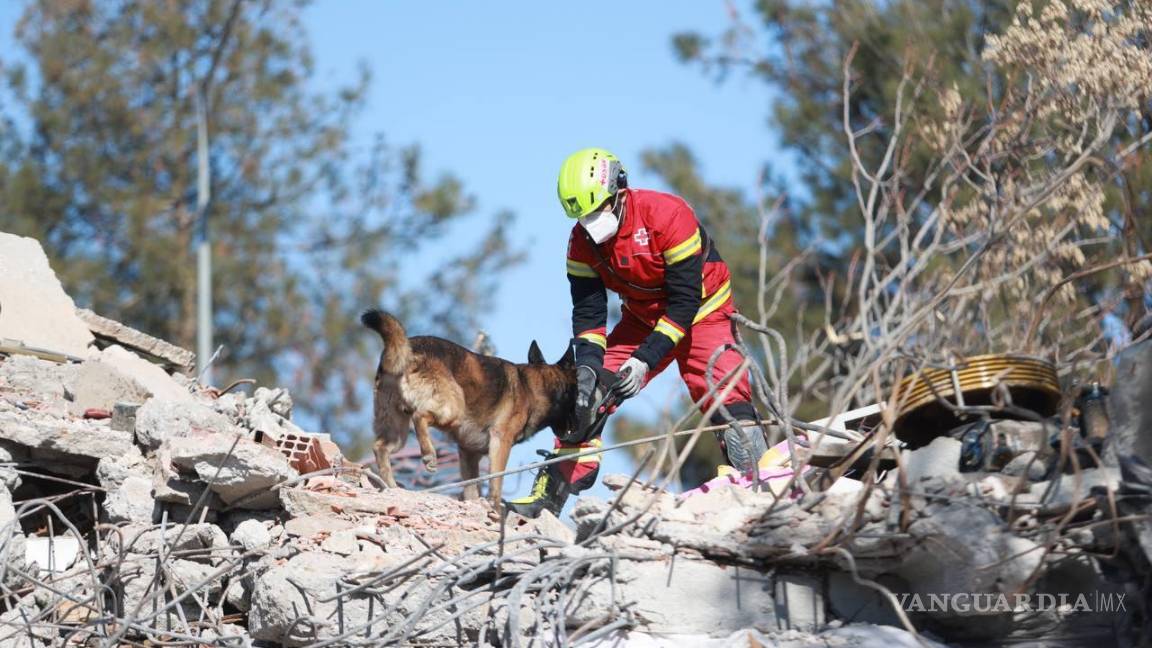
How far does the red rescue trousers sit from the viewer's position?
8.00m

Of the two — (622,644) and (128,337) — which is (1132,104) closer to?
(128,337)

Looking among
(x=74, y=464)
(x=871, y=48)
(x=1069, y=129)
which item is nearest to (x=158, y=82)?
(x=871, y=48)

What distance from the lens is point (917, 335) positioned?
51.5ft

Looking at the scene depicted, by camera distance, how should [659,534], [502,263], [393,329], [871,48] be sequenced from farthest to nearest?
[502,263] < [871,48] < [393,329] < [659,534]

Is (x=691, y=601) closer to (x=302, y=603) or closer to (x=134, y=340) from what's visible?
(x=302, y=603)

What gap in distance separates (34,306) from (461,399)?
2.63 meters

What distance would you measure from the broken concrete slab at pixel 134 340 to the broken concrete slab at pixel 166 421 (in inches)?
82.1

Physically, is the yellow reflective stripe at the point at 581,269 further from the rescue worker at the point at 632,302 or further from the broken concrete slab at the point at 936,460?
the broken concrete slab at the point at 936,460

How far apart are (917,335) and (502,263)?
915 centimetres

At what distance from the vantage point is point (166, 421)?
6.88 metres

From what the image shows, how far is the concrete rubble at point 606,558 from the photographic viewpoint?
178 inches

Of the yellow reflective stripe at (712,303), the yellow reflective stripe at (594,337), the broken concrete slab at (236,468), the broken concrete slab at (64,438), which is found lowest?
the broken concrete slab at (236,468)

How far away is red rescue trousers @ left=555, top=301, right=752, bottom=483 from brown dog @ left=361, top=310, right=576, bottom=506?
78cm

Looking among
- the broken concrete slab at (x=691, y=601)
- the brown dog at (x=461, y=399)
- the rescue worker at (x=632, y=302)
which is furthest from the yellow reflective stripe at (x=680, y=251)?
the broken concrete slab at (x=691, y=601)
